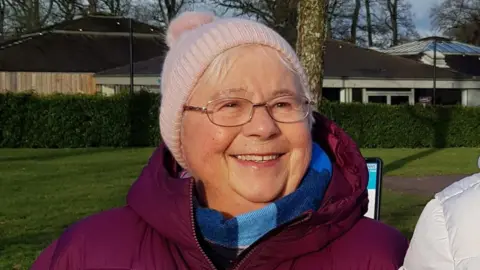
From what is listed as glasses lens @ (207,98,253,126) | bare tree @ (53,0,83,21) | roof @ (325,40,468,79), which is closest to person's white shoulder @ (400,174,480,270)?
glasses lens @ (207,98,253,126)

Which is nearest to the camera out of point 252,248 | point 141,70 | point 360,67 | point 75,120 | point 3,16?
point 252,248

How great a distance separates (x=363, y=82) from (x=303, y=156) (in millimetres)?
30950

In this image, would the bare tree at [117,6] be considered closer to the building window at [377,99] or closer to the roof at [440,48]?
the roof at [440,48]

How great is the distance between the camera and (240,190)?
6.71ft

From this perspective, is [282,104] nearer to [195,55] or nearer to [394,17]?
[195,55]

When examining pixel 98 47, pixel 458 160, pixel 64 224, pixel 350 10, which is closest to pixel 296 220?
pixel 64 224

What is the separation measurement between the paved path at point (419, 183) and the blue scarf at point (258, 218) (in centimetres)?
1089

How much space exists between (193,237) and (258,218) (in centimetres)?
18

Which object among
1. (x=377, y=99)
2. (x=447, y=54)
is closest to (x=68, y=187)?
(x=377, y=99)

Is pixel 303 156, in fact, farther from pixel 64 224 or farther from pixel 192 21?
pixel 64 224

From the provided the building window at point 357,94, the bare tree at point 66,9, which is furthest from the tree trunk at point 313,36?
the bare tree at point 66,9

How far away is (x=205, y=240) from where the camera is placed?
6.84 feet

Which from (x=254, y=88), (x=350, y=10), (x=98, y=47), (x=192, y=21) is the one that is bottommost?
(x=254, y=88)

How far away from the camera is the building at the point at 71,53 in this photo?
3491 cm
